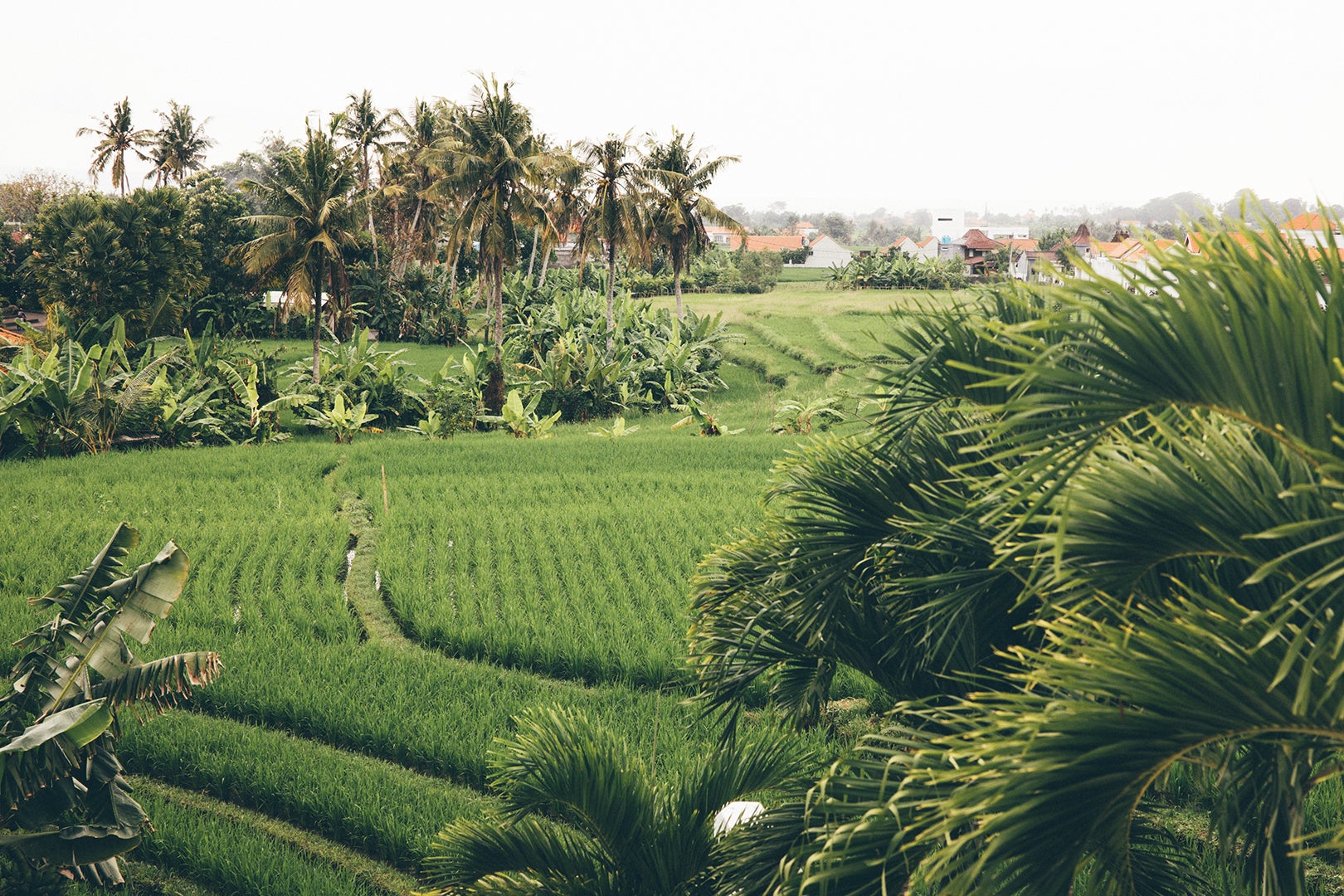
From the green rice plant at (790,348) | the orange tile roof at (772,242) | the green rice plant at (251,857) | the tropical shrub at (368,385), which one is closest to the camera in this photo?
the green rice plant at (251,857)

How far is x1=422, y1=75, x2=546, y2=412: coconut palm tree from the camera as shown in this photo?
22219 mm

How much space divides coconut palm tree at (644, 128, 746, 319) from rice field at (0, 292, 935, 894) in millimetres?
15226

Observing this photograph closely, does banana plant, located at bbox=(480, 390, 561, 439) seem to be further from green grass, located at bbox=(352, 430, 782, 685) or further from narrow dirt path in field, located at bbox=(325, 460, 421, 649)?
narrow dirt path in field, located at bbox=(325, 460, 421, 649)

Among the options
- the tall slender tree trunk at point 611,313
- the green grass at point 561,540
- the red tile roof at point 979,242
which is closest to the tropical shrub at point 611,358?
the tall slender tree trunk at point 611,313

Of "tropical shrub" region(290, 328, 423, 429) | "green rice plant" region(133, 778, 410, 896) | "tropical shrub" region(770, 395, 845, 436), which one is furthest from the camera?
"tropical shrub" region(290, 328, 423, 429)

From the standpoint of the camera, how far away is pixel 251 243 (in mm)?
20875

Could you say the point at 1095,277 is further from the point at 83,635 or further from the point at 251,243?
the point at 251,243

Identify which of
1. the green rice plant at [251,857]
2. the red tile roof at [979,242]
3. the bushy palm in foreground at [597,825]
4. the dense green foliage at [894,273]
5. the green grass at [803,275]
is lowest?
the green rice plant at [251,857]

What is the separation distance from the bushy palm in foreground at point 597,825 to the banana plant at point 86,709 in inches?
66.1

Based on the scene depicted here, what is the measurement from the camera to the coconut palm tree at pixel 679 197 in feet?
92.8

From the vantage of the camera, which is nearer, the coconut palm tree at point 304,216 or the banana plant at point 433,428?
the banana plant at point 433,428

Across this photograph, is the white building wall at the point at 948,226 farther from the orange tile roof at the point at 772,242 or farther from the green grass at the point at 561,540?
the green grass at the point at 561,540

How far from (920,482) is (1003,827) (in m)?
1.35

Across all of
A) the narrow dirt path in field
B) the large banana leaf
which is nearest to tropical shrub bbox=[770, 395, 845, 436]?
the narrow dirt path in field
